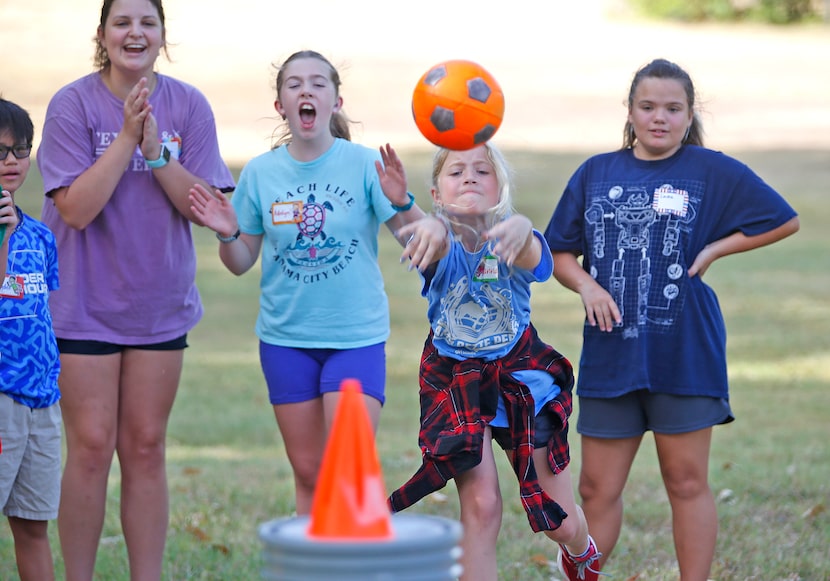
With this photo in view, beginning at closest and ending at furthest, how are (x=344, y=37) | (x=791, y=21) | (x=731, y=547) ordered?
1. (x=731, y=547)
2. (x=344, y=37)
3. (x=791, y=21)

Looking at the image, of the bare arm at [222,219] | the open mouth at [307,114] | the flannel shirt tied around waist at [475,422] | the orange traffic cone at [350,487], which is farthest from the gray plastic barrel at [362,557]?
the open mouth at [307,114]

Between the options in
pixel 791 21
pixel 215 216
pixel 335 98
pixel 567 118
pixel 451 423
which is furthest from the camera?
pixel 791 21

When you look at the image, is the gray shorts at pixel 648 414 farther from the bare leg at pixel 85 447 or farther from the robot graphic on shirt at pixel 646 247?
the bare leg at pixel 85 447

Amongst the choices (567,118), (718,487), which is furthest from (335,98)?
(567,118)

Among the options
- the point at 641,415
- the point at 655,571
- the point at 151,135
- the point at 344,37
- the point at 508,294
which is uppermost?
the point at 344,37

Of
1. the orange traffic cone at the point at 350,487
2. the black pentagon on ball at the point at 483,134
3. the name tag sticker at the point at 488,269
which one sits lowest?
the orange traffic cone at the point at 350,487

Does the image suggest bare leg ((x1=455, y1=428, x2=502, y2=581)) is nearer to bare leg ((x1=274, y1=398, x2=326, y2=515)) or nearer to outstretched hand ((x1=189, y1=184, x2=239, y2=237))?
bare leg ((x1=274, y1=398, x2=326, y2=515))

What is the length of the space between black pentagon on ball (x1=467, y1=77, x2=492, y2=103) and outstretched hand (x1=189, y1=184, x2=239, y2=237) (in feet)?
3.61

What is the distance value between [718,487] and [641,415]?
209cm

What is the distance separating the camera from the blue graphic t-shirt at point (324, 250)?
506cm

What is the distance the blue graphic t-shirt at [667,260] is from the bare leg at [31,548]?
2215 millimetres

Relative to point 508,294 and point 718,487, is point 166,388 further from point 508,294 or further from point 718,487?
point 718,487

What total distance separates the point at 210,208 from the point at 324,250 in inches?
19.9

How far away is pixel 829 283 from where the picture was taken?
1534 cm
